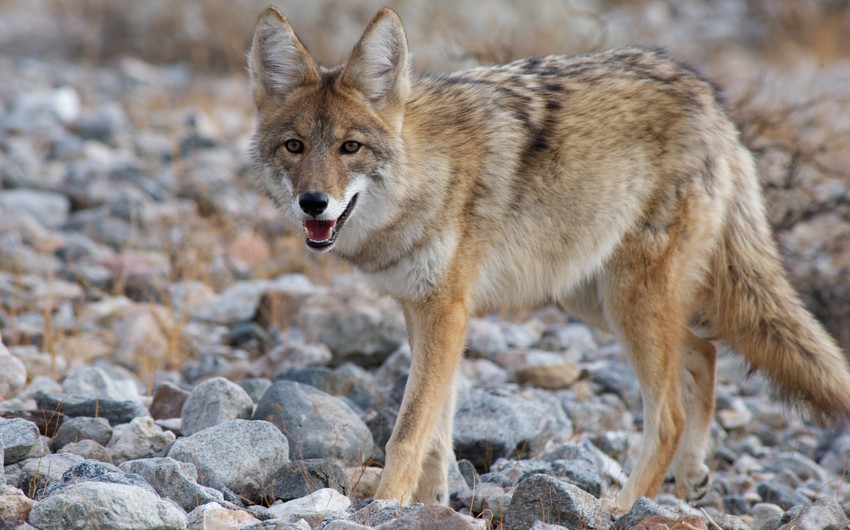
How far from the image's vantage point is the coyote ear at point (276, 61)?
4449 mm

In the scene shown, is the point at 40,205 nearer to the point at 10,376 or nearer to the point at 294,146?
the point at 10,376

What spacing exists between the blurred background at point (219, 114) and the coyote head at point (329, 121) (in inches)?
83.6

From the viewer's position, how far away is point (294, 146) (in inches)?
170

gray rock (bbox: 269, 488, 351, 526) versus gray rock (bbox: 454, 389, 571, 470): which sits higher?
gray rock (bbox: 269, 488, 351, 526)

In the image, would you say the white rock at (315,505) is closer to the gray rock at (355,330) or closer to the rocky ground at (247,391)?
the rocky ground at (247,391)

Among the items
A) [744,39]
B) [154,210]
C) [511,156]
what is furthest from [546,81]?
[744,39]

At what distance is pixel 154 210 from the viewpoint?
28.5ft

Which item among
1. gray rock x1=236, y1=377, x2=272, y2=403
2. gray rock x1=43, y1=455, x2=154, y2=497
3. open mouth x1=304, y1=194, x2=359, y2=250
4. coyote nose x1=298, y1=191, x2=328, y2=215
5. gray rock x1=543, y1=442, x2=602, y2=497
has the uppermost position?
coyote nose x1=298, y1=191, x2=328, y2=215

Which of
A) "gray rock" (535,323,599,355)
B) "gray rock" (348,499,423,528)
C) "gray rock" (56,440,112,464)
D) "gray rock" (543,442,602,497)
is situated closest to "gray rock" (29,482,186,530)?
"gray rock" (348,499,423,528)

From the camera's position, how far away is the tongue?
417cm

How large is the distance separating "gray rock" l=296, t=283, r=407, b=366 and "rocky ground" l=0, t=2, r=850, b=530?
0.01 meters

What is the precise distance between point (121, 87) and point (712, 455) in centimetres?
1139

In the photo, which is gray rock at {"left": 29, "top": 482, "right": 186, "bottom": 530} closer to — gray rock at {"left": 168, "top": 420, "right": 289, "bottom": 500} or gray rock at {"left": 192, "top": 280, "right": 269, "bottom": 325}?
gray rock at {"left": 168, "top": 420, "right": 289, "bottom": 500}

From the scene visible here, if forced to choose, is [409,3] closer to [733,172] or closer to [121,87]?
[121,87]
